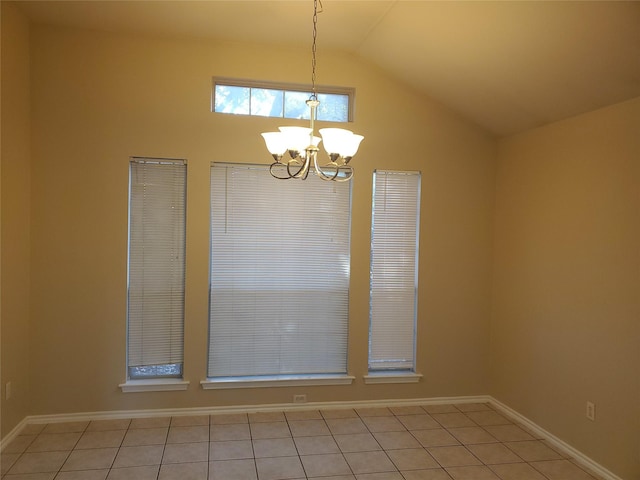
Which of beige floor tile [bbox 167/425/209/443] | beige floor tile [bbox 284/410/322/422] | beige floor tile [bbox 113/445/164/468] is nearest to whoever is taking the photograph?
beige floor tile [bbox 113/445/164/468]

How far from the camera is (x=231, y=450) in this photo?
128 inches

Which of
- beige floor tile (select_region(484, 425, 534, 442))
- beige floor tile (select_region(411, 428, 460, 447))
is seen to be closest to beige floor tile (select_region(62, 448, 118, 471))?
beige floor tile (select_region(411, 428, 460, 447))

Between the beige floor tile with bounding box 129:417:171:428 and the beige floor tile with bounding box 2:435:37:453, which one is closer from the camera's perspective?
the beige floor tile with bounding box 2:435:37:453

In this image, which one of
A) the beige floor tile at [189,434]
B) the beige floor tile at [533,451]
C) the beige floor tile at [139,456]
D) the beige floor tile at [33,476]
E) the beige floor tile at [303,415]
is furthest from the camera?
the beige floor tile at [303,415]

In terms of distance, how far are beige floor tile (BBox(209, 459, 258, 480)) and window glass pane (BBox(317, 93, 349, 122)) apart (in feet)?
8.94

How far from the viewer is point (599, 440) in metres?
3.09

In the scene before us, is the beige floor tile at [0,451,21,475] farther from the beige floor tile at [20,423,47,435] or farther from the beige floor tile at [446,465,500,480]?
the beige floor tile at [446,465,500,480]

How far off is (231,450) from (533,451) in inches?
84.2

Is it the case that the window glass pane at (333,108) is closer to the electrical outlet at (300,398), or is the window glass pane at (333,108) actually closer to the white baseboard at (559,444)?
the electrical outlet at (300,398)

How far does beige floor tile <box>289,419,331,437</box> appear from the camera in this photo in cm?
356

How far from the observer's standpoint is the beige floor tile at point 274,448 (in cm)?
322

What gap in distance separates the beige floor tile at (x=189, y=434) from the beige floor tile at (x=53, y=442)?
0.66 meters

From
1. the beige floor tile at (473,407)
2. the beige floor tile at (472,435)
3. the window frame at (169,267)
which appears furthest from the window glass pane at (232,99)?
the beige floor tile at (473,407)

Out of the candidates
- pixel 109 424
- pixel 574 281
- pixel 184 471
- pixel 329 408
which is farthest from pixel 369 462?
pixel 109 424
